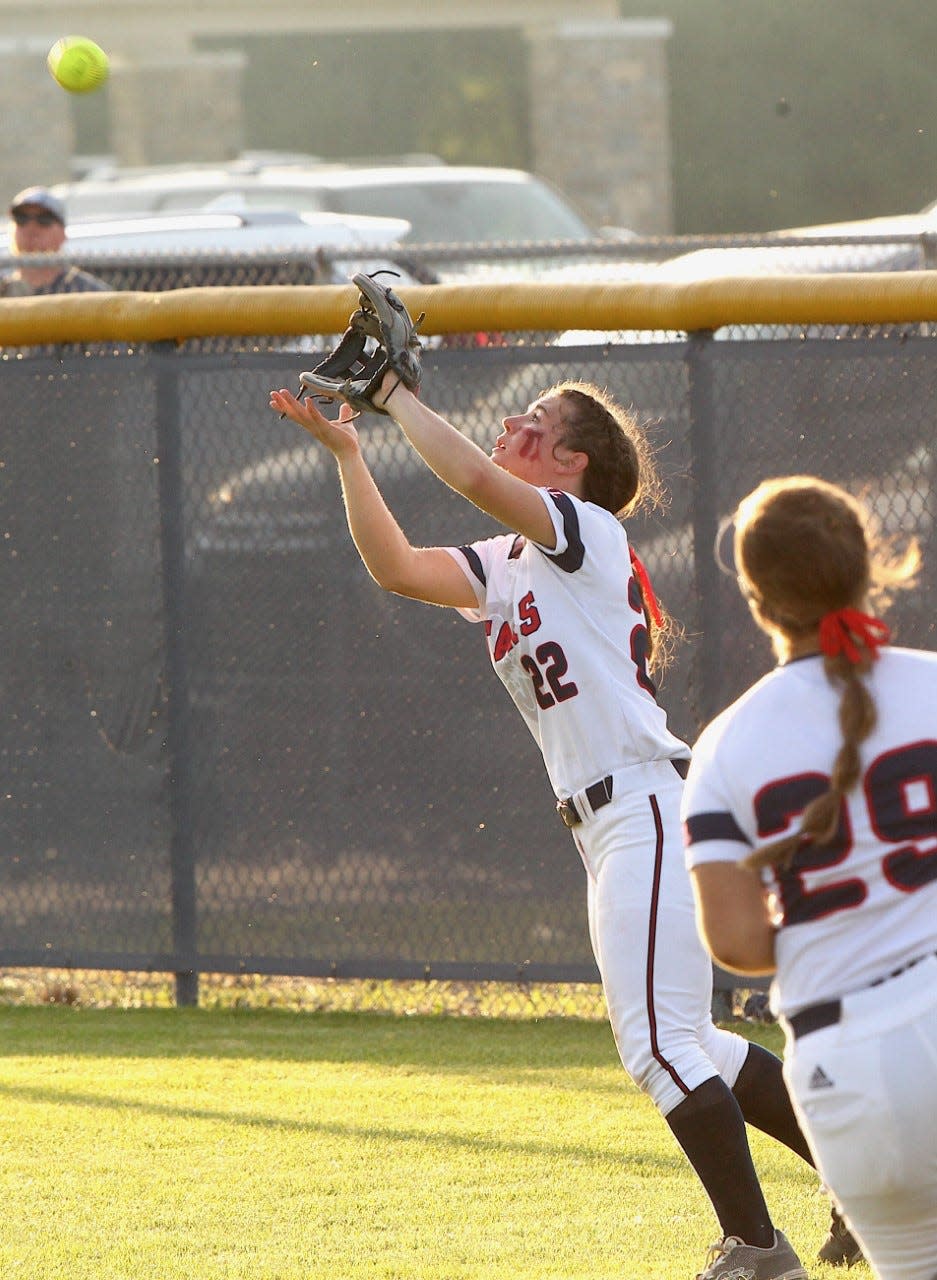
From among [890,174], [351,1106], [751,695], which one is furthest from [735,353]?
[890,174]

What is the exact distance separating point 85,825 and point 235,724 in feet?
1.96

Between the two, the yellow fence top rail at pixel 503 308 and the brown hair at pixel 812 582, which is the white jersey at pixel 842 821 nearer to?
the brown hair at pixel 812 582

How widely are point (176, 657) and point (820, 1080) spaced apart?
13.3ft

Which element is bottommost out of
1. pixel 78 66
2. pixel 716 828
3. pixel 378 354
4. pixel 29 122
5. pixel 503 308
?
pixel 716 828

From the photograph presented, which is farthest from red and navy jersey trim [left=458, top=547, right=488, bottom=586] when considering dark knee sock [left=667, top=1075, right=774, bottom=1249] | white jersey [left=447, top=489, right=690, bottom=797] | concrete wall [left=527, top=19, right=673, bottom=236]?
concrete wall [left=527, top=19, right=673, bottom=236]

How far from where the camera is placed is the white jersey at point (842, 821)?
2.63m

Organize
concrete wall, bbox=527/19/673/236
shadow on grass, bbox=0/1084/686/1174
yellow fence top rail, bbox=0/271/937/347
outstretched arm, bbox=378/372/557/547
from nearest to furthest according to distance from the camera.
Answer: outstretched arm, bbox=378/372/557/547
shadow on grass, bbox=0/1084/686/1174
yellow fence top rail, bbox=0/271/937/347
concrete wall, bbox=527/19/673/236

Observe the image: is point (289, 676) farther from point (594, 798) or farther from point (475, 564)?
point (594, 798)

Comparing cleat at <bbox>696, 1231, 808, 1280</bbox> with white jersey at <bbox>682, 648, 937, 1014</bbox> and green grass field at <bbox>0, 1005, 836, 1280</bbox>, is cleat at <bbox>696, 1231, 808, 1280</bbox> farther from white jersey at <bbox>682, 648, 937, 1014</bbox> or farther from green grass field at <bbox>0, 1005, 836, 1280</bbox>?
white jersey at <bbox>682, 648, 937, 1014</bbox>

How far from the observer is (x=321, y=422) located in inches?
150

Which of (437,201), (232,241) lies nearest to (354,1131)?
(232,241)

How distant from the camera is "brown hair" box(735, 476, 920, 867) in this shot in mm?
2615

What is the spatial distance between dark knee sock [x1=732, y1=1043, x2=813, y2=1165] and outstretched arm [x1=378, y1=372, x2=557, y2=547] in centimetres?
115

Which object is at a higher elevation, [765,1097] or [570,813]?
[570,813]
